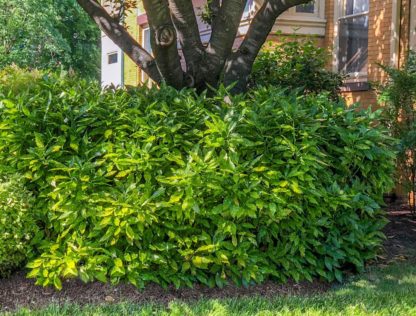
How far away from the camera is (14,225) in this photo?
16.1ft

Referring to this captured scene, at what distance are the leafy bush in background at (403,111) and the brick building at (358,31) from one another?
1.50m

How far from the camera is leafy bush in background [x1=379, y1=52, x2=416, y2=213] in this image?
24.1 feet

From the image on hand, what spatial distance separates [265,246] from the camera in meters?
5.41

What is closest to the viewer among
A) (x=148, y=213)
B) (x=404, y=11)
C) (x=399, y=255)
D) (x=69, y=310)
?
(x=69, y=310)

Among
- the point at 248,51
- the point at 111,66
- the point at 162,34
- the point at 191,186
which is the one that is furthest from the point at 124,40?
the point at 111,66

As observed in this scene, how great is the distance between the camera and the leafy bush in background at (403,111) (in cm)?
734

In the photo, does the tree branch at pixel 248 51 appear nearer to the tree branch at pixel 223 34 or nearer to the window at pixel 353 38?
the tree branch at pixel 223 34

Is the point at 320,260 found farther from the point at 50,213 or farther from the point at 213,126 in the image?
the point at 50,213

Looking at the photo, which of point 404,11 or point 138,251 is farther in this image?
point 404,11

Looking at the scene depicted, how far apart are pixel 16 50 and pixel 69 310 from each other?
77.1ft

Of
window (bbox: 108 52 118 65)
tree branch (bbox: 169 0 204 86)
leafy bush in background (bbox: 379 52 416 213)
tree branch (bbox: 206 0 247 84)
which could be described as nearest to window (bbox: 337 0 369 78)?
leafy bush in background (bbox: 379 52 416 213)

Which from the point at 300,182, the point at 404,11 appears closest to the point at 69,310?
the point at 300,182

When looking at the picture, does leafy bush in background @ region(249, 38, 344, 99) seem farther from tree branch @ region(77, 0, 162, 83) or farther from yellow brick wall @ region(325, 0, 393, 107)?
tree branch @ region(77, 0, 162, 83)

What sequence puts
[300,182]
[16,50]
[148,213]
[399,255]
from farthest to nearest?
[16,50] → [399,255] → [300,182] → [148,213]
